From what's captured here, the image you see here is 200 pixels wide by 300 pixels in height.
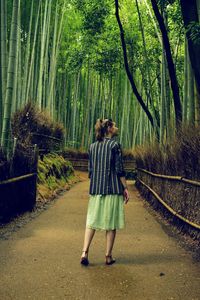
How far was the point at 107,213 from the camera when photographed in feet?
13.6

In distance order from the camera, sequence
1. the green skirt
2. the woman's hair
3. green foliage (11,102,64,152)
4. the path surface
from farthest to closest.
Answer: green foliage (11,102,64,152), the woman's hair, the green skirt, the path surface

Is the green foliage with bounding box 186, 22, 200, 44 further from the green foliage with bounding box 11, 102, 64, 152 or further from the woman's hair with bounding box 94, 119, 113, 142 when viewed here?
the green foliage with bounding box 11, 102, 64, 152

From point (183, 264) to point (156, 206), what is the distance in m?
4.36

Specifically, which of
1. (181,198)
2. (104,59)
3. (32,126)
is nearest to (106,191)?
(181,198)

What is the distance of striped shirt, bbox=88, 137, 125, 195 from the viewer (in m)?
4.19

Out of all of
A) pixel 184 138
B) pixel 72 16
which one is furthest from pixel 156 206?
pixel 72 16

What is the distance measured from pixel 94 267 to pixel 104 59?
36.8ft

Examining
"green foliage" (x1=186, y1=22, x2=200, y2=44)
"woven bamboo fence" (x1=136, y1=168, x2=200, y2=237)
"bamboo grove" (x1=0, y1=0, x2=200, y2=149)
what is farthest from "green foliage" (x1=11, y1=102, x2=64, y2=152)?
"green foliage" (x1=186, y1=22, x2=200, y2=44)

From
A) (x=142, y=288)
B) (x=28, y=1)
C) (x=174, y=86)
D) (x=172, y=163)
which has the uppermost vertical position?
(x=28, y=1)

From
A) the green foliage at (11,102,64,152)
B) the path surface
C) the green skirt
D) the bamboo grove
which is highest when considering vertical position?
the bamboo grove

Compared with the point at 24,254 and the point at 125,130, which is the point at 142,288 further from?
the point at 125,130

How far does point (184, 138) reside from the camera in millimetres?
5871

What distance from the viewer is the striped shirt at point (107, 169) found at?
13.7 ft

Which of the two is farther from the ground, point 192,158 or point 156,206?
point 192,158
